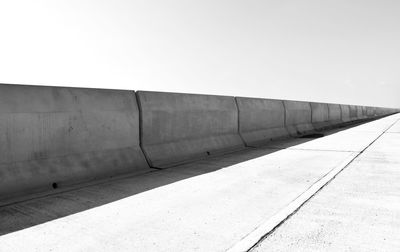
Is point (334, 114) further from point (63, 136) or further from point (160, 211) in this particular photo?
point (160, 211)

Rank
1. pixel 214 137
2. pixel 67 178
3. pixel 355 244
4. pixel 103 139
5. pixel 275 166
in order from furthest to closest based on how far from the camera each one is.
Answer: pixel 214 137 → pixel 275 166 → pixel 103 139 → pixel 67 178 → pixel 355 244

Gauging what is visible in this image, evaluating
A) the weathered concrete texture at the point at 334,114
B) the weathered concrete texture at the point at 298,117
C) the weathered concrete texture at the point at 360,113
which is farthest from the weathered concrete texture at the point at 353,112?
the weathered concrete texture at the point at 298,117

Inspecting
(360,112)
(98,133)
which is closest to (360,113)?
(360,112)

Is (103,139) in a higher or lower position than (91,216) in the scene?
higher

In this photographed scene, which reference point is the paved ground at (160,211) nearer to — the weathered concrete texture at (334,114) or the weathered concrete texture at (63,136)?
the weathered concrete texture at (63,136)

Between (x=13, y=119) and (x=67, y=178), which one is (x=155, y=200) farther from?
(x=13, y=119)

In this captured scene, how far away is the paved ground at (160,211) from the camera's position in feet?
9.36

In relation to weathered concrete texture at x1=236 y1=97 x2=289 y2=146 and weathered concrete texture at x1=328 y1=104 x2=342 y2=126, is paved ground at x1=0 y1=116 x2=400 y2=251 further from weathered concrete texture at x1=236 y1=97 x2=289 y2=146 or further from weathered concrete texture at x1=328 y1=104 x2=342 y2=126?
weathered concrete texture at x1=328 y1=104 x2=342 y2=126

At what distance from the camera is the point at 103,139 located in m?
5.57

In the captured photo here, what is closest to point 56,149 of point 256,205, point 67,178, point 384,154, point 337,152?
point 67,178

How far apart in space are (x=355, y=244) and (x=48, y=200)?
3293 millimetres

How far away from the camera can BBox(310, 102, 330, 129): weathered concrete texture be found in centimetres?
1541

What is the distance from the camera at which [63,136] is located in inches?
197

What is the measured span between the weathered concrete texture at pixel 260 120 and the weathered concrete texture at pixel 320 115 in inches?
149
